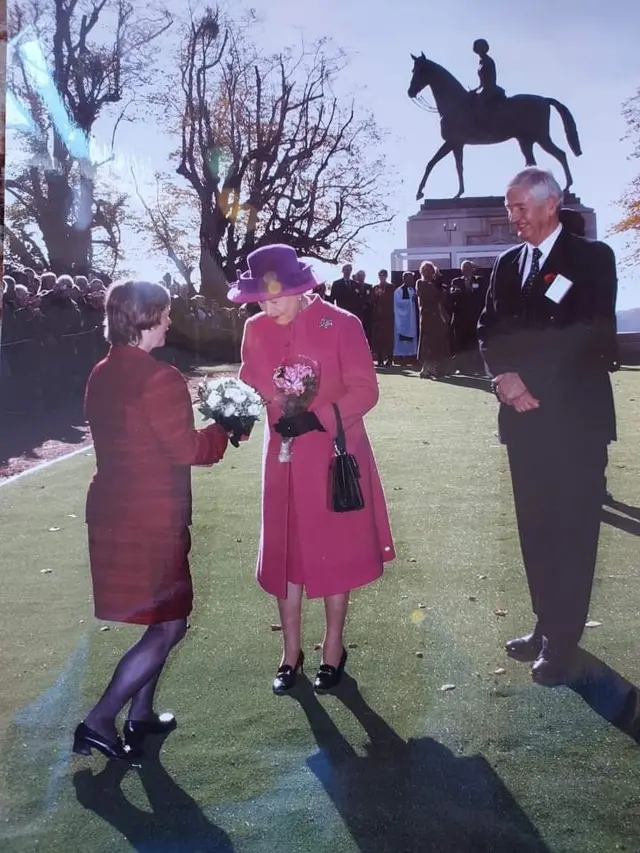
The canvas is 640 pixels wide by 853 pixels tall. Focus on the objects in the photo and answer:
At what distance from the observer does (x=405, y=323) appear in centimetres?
942

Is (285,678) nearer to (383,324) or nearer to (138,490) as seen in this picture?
(138,490)

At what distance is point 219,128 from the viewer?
14.4 feet

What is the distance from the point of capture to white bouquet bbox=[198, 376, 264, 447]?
2963 millimetres

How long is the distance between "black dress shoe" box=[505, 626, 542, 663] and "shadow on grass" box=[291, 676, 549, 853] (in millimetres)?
796

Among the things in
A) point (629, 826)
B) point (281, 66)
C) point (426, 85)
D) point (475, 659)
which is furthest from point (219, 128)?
point (629, 826)

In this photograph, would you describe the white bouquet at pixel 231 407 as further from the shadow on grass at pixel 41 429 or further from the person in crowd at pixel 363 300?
the shadow on grass at pixel 41 429

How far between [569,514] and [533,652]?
0.61 meters

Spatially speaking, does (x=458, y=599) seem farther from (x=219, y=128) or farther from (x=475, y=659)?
(x=219, y=128)

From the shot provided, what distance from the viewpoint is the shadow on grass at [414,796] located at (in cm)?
257

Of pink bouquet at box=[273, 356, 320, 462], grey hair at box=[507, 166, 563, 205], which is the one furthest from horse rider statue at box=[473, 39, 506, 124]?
pink bouquet at box=[273, 356, 320, 462]

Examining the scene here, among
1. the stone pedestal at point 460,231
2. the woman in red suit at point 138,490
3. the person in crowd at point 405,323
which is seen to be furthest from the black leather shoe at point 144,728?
the person in crowd at point 405,323

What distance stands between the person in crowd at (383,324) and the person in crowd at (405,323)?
0.06 m

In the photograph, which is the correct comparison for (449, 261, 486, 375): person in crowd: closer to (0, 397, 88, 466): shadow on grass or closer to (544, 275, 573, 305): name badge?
(544, 275, 573, 305): name badge

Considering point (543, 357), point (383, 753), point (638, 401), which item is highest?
point (543, 357)
